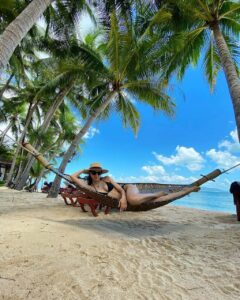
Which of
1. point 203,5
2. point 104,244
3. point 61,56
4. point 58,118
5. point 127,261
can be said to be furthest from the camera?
point 58,118

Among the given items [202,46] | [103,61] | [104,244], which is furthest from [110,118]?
[104,244]

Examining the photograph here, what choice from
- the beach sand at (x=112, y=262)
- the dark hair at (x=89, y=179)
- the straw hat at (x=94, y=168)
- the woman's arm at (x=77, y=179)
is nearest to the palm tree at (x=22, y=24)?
the woman's arm at (x=77, y=179)

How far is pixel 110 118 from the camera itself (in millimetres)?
10023

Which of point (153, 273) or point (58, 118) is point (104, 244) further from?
point (58, 118)

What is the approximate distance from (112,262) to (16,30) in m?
3.44

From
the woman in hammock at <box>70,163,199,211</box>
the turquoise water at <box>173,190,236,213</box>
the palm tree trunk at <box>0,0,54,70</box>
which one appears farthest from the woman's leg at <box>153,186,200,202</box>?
the turquoise water at <box>173,190,236,213</box>

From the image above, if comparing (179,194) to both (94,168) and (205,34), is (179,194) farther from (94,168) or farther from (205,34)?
(205,34)

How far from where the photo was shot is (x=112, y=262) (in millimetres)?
2213

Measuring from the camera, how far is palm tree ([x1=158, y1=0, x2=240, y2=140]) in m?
5.48

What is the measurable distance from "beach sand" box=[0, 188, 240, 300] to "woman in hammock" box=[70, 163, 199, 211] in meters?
0.47

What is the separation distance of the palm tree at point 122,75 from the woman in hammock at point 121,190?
350 centimetres

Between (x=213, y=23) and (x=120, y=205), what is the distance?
202 inches

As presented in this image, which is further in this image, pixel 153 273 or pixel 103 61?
pixel 103 61

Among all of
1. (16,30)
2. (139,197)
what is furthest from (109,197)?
(16,30)
